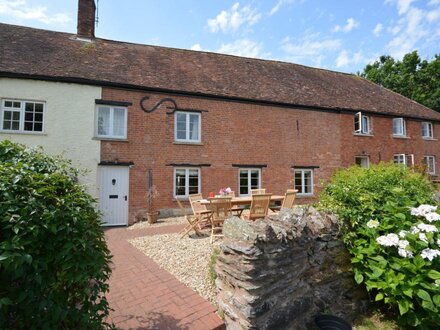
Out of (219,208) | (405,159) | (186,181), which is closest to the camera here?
(219,208)

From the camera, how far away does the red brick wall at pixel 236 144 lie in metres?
10.2

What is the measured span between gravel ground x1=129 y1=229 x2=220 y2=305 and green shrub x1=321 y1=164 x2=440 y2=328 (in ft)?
7.76

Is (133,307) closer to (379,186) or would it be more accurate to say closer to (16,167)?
(16,167)

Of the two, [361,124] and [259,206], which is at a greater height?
[361,124]

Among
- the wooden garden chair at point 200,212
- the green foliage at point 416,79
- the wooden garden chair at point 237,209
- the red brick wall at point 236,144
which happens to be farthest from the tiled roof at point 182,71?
the green foliage at point 416,79

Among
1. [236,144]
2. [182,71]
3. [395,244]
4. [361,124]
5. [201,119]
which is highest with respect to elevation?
[182,71]

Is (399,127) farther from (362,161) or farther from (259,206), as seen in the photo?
(259,206)

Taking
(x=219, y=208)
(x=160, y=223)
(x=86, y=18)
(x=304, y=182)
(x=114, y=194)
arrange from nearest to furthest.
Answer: (x=219, y=208) < (x=160, y=223) < (x=114, y=194) < (x=86, y=18) < (x=304, y=182)

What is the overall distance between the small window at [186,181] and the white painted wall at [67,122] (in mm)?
3196

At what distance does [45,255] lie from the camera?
1.79 meters

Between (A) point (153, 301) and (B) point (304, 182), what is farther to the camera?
(B) point (304, 182)

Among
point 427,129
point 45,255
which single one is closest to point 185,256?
point 45,255

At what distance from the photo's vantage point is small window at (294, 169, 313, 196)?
12.9 metres

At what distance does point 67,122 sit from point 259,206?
26.3 ft
